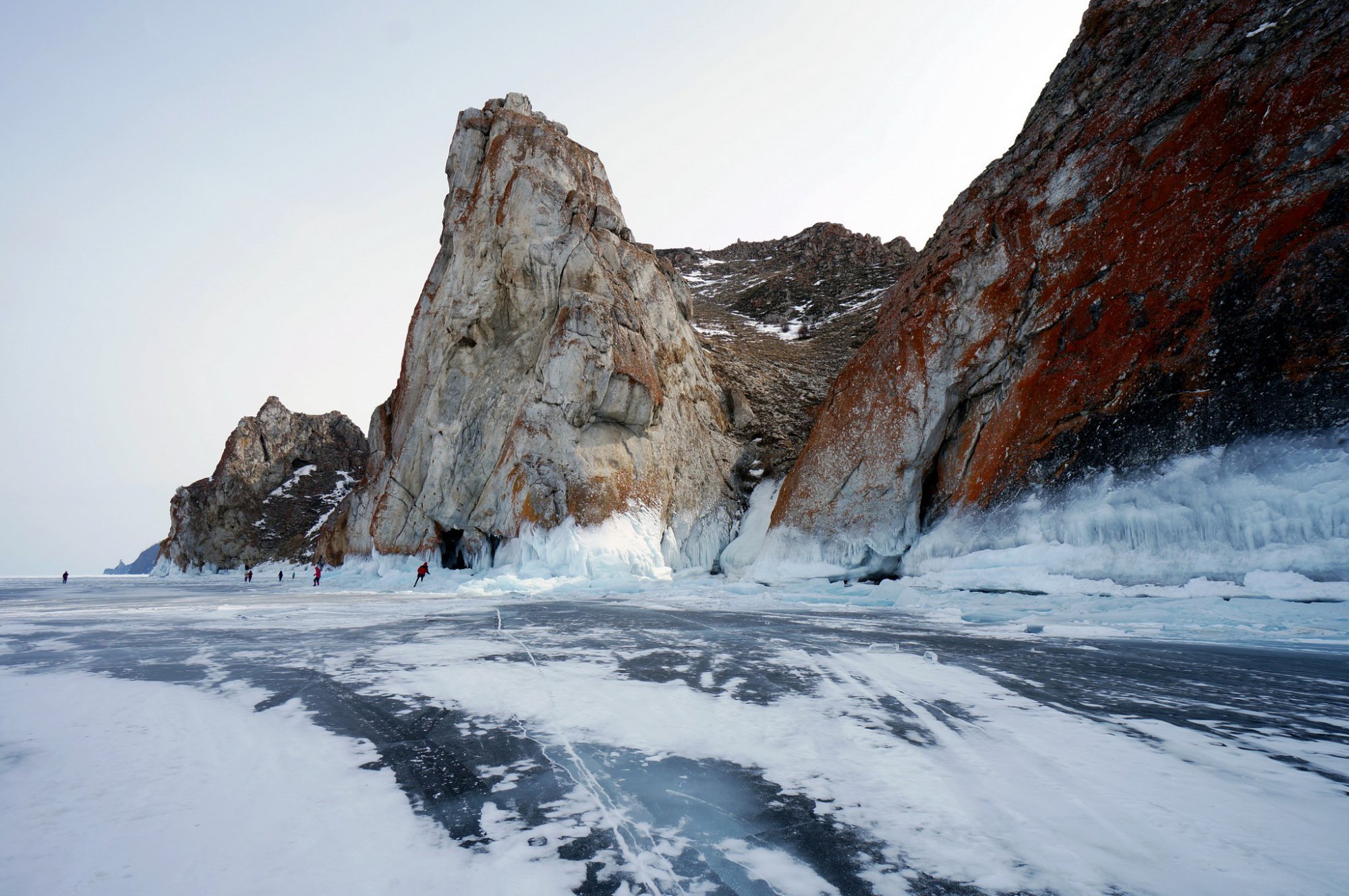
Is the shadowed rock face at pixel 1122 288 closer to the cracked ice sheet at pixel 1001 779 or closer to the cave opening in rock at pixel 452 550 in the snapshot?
the cracked ice sheet at pixel 1001 779

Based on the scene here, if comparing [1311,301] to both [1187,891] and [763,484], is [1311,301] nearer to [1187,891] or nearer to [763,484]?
[1187,891]

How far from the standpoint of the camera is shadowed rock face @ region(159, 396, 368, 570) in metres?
67.1

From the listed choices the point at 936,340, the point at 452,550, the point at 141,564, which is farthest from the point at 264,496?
the point at 141,564

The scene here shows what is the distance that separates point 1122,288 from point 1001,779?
652 inches

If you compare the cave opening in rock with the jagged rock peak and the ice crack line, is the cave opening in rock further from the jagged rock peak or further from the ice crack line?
the ice crack line

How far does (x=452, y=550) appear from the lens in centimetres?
3394

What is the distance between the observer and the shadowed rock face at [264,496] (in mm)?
67062

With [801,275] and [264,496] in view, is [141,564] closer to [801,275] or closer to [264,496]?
[264,496]

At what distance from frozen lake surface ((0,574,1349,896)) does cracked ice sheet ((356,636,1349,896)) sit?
18 mm

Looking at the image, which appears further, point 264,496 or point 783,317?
point 264,496

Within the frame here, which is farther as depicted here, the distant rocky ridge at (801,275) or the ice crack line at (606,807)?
the distant rocky ridge at (801,275)

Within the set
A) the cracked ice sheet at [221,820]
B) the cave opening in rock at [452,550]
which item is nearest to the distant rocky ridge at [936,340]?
the cave opening in rock at [452,550]

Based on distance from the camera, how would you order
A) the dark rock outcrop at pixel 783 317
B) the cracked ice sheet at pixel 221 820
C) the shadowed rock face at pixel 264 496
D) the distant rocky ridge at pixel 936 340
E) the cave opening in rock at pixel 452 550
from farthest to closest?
1. the shadowed rock face at pixel 264 496
2. the dark rock outcrop at pixel 783 317
3. the cave opening in rock at pixel 452 550
4. the distant rocky ridge at pixel 936 340
5. the cracked ice sheet at pixel 221 820

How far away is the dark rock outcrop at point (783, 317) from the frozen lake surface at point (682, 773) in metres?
27.2
